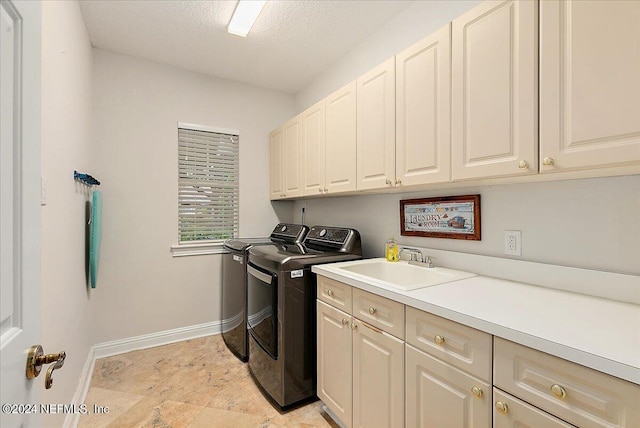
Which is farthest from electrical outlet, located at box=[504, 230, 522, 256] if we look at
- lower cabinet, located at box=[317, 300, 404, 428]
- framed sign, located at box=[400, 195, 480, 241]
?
lower cabinet, located at box=[317, 300, 404, 428]

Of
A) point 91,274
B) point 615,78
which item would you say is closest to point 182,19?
point 91,274

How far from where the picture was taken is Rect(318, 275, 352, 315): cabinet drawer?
1609 millimetres

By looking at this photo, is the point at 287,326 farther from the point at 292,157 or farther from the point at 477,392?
the point at 292,157

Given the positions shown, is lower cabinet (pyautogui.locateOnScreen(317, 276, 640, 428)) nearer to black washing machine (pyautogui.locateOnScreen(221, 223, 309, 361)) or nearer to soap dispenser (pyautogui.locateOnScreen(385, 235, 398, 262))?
soap dispenser (pyautogui.locateOnScreen(385, 235, 398, 262))

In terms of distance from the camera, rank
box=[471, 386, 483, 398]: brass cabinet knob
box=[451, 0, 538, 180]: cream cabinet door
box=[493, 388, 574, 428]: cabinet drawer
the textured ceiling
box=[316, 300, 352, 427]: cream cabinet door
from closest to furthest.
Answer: box=[493, 388, 574, 428]: cabinet drawer → box=[471, 386, 483, 398]: brass cabinet knob → box=[451, 0, 538, 180]: cream cabinet door → box=[316, 300, 352, 427]: cream cabinet door → the textured ceiling

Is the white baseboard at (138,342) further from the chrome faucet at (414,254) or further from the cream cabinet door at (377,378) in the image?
the chrome faucet at (414,254)

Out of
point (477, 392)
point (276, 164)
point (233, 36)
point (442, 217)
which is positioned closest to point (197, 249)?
point (276, 164)

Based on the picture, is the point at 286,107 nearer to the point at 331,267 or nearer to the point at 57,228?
the point at 331,267

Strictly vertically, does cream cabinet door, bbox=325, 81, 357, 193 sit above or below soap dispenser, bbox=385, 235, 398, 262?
above

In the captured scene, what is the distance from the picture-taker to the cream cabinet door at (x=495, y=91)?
1.15m

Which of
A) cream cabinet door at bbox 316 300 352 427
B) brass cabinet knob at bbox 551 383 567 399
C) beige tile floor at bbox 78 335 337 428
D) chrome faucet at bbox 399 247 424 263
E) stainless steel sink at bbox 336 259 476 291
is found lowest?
beige tile floor at bbox 78 335 337 428

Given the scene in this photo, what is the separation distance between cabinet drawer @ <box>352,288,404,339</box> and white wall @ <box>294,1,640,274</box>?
2.31ft

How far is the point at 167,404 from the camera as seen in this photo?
1954 millimetres

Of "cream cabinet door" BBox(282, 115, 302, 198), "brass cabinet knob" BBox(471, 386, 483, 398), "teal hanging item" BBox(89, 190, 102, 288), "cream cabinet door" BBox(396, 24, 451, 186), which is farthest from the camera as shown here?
"cream cabinet door" BBox(282, 115, 302, 198)
